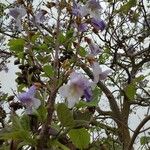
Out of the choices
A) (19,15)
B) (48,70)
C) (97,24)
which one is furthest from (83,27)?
(19,15)

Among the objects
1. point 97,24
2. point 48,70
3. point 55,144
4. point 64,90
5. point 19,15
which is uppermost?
point 19,15

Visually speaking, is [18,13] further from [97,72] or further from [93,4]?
[97,72]

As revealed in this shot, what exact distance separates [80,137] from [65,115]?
0.63 feet

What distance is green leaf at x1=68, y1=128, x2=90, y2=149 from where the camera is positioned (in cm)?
135

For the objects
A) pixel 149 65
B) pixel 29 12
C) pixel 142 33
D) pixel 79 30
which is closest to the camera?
pixel 79 30

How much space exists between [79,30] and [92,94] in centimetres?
20

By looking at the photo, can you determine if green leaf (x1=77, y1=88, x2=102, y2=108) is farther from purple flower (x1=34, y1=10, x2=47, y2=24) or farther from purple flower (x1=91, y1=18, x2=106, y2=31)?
purple flower (x1=34, y1=10, x2=47, y2=24)

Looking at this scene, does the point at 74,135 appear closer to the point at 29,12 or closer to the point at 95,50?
the point at 95,50

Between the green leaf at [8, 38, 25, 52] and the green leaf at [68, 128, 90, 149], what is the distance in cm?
37

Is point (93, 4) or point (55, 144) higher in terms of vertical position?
point (93, 4)

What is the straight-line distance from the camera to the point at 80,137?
54.4 inches

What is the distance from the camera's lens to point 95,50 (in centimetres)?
133

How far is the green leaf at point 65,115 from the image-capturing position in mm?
1205

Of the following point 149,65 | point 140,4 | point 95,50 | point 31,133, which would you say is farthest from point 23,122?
point 149,65
